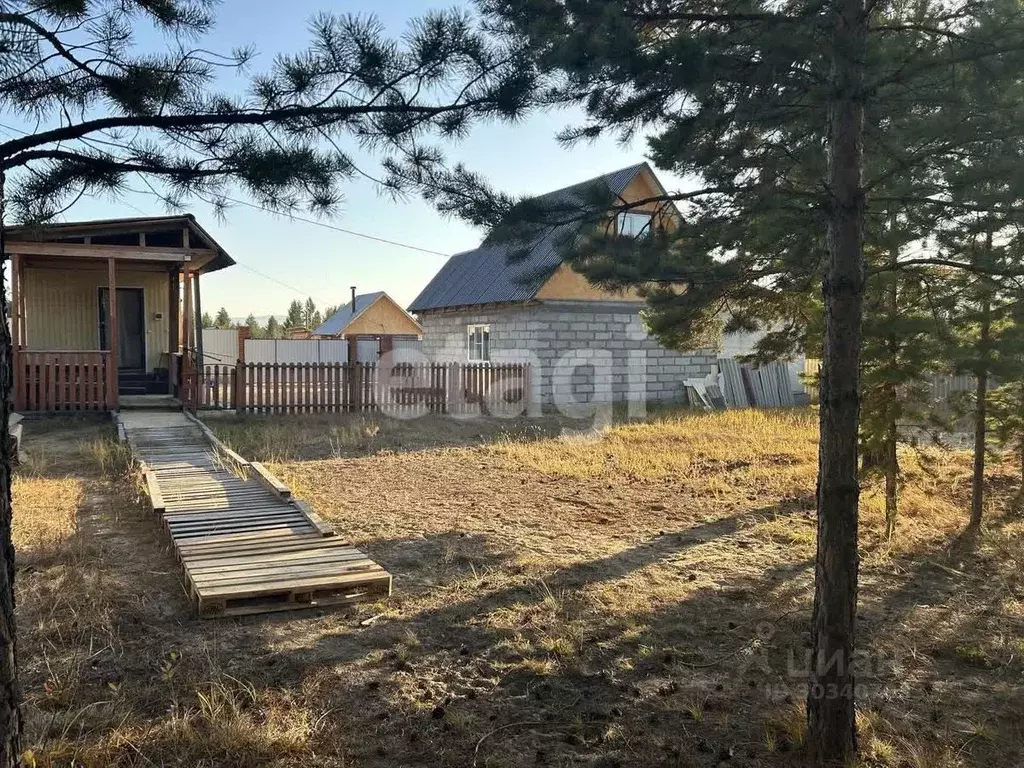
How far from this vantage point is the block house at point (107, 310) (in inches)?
529

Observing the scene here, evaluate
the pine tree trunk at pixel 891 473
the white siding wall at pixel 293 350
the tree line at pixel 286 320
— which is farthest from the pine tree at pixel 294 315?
the pine tree trunk at pixel 891 473

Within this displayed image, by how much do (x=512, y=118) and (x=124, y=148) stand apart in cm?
162

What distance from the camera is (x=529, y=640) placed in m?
4.26

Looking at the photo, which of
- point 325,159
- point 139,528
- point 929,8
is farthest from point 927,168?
point 139,528

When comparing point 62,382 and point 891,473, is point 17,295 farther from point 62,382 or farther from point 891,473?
point 891,473

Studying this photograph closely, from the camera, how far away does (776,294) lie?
274 inches

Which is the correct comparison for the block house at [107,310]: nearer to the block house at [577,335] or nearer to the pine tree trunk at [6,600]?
the block house at [577,335]

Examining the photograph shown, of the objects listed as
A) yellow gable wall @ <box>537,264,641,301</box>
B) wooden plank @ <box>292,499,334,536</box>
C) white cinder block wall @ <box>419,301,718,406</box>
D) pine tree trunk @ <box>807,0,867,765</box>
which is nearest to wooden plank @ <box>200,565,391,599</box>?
wooden plank @ <box>292,499,334,536</box>

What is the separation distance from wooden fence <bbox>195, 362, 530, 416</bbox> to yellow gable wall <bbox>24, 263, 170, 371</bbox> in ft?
8.14

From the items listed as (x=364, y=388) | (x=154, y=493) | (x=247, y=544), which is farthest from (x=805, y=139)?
(x=364, y=388)

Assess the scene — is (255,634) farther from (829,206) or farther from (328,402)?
(328,402)

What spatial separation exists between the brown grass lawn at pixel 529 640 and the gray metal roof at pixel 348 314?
38263 millimetres

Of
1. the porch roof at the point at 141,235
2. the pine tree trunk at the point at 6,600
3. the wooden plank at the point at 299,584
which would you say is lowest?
the wooden plank at the point at 299,584

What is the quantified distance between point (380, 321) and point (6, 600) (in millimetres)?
45481
